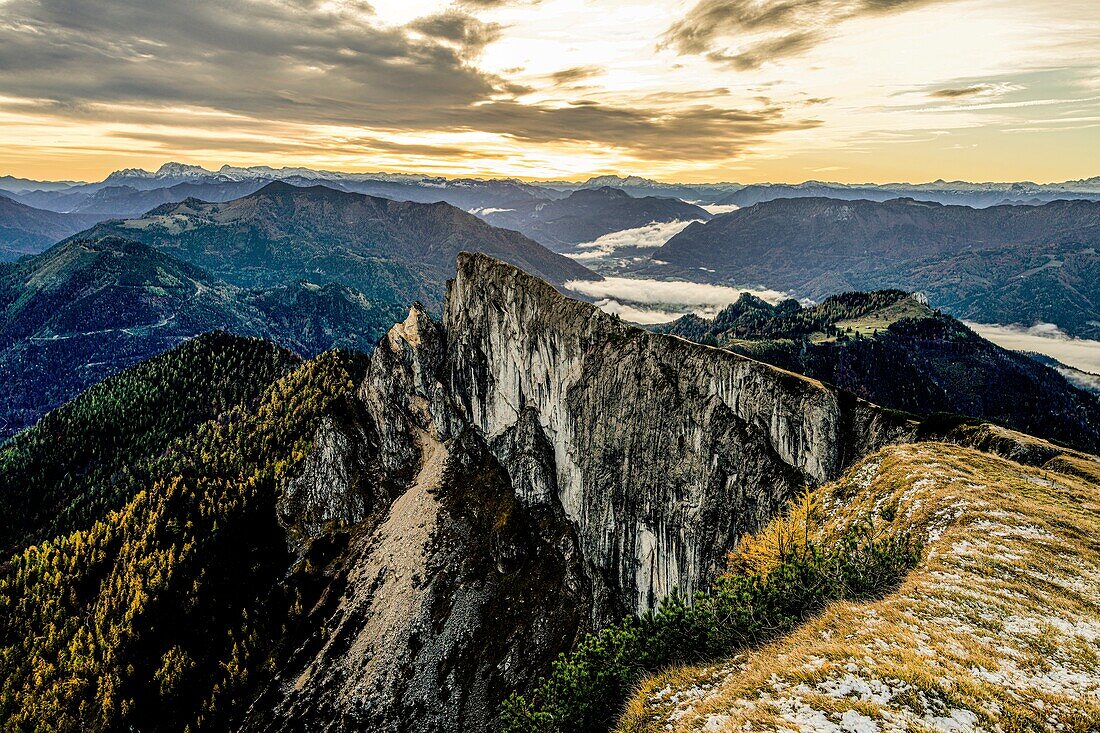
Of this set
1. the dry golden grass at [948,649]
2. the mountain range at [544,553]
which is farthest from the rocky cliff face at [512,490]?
the dry golden grass at [948,649]

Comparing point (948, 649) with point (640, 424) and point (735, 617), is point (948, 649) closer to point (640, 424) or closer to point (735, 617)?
point (735, 617)

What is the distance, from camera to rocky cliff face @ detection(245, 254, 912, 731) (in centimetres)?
9331

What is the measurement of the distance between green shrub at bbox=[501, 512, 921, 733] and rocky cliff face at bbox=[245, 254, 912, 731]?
45.8 metres

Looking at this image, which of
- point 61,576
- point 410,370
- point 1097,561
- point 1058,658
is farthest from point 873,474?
point 61,576

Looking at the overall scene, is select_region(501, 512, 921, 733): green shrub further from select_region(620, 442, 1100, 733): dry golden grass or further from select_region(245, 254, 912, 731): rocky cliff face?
select_region(245, 254, 912, 731): rocky cliff face

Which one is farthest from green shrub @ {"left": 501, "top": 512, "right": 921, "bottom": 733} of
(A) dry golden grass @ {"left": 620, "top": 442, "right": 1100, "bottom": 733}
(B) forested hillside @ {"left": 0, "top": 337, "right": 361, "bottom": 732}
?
(B) forested hillside @ {"left": 0, "top": 337, "right": 361, "bottom": 732}

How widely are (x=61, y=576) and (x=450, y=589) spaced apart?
107170mm

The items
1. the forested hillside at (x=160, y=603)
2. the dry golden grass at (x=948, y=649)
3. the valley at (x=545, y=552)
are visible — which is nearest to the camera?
the dry golden grass at (x=948, y=649)

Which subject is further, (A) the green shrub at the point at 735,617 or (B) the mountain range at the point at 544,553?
(A) the green shrub at the point at 735,617

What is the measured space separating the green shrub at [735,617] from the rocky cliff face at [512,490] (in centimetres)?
4581

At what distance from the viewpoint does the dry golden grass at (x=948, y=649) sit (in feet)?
74.2

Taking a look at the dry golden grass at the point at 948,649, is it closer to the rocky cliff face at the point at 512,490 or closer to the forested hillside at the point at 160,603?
the rocky cliff face at the point at 512,490

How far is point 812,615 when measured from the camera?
34.8 m

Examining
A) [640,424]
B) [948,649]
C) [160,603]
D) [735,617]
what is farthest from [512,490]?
[948,649]
